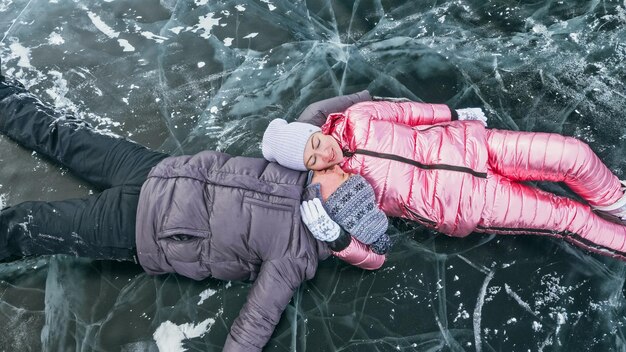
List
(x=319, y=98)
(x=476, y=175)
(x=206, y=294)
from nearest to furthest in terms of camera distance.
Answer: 1. (x=476, y=175)
2. (x=206, y=294)
3. (x=319, y=98)

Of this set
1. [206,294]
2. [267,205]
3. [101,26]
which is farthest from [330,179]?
[101,26]

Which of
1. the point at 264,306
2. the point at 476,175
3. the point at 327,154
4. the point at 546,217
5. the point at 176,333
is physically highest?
the point at 327,154

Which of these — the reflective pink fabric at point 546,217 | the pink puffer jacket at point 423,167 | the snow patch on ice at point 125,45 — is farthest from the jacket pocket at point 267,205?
the snow patch on ice at point 125,45

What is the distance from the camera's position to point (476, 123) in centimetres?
162

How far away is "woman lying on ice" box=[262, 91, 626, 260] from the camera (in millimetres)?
1513

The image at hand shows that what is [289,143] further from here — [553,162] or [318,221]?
[553,162]

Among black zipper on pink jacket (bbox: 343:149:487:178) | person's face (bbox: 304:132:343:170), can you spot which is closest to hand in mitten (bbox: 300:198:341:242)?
person's face (bbox: 304:132:343:170)

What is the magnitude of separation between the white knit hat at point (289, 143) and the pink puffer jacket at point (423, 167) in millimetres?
154

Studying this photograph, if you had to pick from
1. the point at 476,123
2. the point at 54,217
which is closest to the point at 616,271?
the point at 476,123

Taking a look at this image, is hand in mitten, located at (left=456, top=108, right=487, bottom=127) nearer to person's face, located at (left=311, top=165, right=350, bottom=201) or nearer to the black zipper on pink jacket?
the black zipper on pink jacket

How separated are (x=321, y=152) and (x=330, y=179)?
11 cm

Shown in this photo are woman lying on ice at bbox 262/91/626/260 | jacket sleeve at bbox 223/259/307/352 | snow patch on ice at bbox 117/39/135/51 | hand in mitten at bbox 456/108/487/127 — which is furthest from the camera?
snow patch on ice at bbox 117/39/135/51

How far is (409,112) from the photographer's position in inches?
67.4

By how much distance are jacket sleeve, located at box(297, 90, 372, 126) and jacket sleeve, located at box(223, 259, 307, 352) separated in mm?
494
